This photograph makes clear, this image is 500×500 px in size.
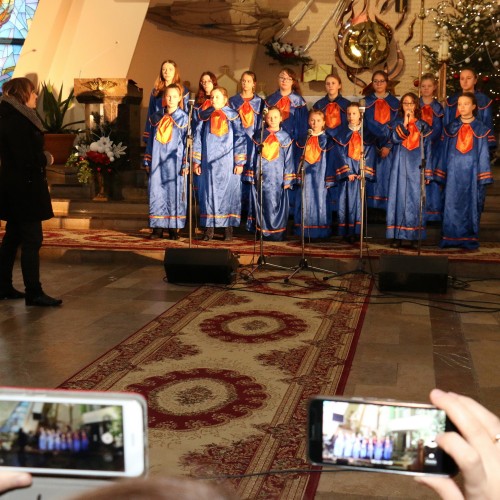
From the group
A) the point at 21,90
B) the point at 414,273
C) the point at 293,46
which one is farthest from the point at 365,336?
the point at 293,46

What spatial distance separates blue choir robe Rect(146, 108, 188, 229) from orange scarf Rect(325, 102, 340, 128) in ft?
5.50

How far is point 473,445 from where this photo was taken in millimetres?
1176

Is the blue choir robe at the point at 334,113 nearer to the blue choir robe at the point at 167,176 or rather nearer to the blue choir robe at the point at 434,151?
the blue choir robe at the point at 434,151

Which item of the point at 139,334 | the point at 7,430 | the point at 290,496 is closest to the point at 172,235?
the point at 139,334

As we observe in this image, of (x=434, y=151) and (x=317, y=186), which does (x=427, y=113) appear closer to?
(x=434, y=151)

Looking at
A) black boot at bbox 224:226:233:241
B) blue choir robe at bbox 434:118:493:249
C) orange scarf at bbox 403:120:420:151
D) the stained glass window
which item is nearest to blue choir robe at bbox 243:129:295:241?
black boot at bbox 224:226:233:241

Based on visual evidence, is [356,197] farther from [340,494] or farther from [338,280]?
[340,494]

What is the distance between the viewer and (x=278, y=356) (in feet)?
17.9

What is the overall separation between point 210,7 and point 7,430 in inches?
508

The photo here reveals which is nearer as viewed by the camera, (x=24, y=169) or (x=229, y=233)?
(x=24, y=169)

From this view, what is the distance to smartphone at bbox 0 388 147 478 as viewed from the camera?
1.18m

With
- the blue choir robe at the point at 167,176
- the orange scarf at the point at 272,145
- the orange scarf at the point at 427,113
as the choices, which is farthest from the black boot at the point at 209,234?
the orange scarf at the point at 427,113

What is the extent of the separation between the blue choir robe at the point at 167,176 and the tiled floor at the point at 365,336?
1.40 metres

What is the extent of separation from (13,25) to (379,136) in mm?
7122
